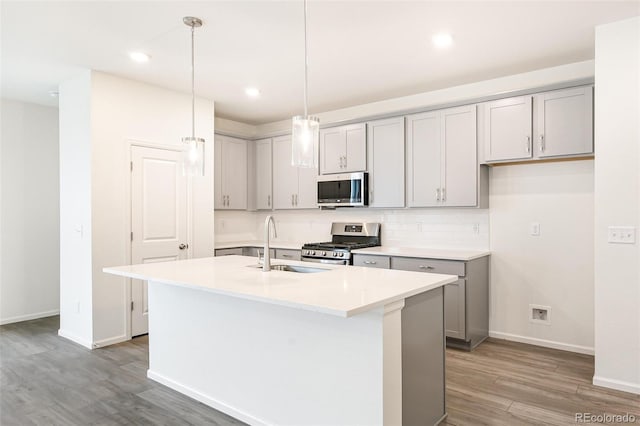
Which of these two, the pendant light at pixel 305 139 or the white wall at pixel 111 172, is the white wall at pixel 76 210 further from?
the pendant light at pixel 305 139

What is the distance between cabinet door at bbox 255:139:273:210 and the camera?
5.68 m

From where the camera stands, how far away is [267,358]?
2432 millimetres

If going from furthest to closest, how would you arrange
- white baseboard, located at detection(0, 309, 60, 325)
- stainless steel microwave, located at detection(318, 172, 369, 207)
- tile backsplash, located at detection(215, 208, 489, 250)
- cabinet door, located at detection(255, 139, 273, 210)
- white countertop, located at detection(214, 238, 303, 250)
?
cabinet door, located at detection(255, 139, 273, 210)
white countertop, located at detection(214, 238, 303, 250)
white baseboard, located at detection(0, 309, 60, 325)
stainless steel microwave, located at detection(318, 172, 369, 207)
tile backsplash, located at detection(215, 208, 489, 250)

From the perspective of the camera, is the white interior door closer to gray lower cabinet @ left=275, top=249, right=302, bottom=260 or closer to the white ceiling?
the white ceiling

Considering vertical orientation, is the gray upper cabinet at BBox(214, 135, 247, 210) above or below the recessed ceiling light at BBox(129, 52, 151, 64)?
below

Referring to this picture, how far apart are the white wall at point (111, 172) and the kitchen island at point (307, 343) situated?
51.5 inches

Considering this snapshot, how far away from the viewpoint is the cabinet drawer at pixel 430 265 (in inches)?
147

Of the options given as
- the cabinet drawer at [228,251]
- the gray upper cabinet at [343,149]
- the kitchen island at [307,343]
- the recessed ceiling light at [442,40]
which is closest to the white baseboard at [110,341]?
the kitchen island at [307,343]

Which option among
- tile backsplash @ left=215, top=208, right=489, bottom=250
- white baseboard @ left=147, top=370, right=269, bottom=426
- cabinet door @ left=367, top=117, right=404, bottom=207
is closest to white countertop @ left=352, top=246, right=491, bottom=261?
tile backsplash @ left=215, top=208, right=489, bottom=250

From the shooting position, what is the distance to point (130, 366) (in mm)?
3447

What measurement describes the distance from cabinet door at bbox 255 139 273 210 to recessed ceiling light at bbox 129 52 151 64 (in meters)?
2.24

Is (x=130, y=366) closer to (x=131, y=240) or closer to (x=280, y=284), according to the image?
(x=131, y=240)

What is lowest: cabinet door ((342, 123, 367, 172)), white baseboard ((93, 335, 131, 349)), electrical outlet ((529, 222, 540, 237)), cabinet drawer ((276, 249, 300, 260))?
white baseboard ((93, 335, 131, 349))

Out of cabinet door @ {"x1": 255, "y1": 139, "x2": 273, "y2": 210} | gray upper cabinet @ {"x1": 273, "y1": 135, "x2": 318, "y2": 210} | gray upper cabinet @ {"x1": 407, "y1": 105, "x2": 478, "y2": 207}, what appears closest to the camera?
gray upper cabinet @ {"x1": 407, "y1": 105, "x2": 478, "y2": 207}
